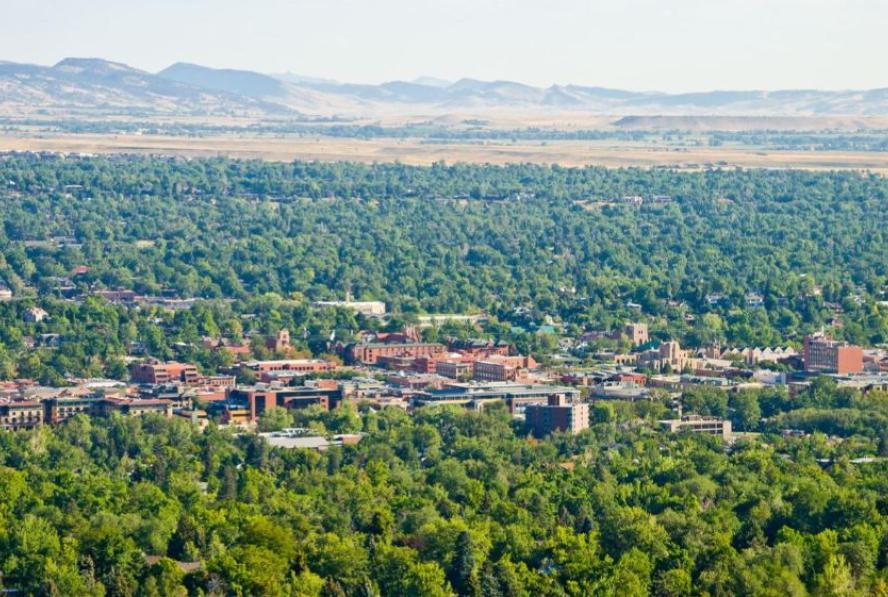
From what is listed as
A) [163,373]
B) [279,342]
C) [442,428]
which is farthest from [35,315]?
[442,428]

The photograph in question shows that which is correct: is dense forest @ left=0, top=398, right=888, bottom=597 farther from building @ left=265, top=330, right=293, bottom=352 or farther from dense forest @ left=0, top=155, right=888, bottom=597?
building @ left=265, top=330, right=293, bottom=352

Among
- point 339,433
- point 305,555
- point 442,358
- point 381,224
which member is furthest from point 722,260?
point 305,555

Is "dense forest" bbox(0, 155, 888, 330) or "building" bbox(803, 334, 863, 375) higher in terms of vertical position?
"building" bbox(803, 334, 863, 375)

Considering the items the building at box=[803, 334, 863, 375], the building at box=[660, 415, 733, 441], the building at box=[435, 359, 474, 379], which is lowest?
the building at box=[435, 359, 474, 379]

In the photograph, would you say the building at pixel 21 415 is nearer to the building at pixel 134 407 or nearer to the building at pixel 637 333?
the building at pixel 134 407

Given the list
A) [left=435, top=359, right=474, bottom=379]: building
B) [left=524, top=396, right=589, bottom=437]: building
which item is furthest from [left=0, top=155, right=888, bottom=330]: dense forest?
[left=524, top=396, right=589, bottom=437]: building

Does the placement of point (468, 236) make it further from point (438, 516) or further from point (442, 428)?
point (438, 516)

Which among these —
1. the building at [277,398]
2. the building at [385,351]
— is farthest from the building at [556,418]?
the building at [385,351]
